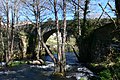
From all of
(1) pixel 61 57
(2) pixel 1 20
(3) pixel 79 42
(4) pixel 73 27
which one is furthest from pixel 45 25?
(1) pixel 61 57

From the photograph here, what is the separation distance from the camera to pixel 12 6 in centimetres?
3027

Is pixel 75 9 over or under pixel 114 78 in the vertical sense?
over

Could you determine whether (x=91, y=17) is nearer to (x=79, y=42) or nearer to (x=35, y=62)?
(x=79, y=42)

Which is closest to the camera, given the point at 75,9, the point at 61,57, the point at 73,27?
the point at 61,57

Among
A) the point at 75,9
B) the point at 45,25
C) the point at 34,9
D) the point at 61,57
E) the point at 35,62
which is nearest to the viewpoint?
the point at 61,57

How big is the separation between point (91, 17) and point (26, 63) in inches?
400

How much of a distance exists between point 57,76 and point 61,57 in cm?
204

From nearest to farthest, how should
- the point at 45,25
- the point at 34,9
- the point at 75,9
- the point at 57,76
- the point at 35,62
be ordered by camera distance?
the point at 57,76
the point at 34,9
the point at 35,62
the point at 75,9
the point at 45,25

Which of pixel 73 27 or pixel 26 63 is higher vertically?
pixel 73 27

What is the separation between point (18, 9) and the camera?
3064cm

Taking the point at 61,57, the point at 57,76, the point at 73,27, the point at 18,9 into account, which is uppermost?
the point at 18,9

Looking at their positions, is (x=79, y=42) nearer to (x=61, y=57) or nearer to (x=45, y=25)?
(x=61, y=57)

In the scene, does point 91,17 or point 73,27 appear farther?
point 73,27

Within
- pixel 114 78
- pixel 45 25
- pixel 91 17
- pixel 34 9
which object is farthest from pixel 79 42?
pixel 114 78
